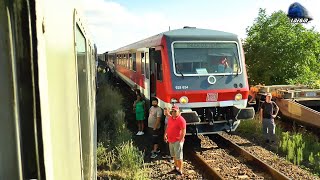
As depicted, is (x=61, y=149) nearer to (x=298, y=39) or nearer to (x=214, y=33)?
(x=214, y=33)

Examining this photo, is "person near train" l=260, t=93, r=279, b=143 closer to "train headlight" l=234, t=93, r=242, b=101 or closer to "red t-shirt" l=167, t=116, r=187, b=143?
"train headlight" l=234, t=93, r=242, b=101

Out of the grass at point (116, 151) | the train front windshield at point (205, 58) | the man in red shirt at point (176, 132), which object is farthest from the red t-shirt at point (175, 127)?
the train front windshield at point (205, 58)

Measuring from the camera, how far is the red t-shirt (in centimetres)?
678

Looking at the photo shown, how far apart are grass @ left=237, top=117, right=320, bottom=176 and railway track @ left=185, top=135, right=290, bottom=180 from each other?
0.88 metres

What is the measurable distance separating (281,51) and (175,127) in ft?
44.2

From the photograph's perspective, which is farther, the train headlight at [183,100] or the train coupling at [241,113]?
the train coupling at [241,113]

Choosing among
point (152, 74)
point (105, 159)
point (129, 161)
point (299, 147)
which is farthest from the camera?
point (152, 74)

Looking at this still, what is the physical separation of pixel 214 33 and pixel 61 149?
807 cm

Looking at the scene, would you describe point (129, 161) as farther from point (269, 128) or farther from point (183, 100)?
point (269, 128)

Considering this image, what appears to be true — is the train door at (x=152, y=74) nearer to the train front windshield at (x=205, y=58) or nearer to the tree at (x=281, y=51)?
the train front windshield at (x=205, y=58)

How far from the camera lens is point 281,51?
61.2 ft

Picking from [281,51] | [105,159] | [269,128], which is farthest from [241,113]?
[281,51]

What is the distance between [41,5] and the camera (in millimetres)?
1015

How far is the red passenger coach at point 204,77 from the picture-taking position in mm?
8375
